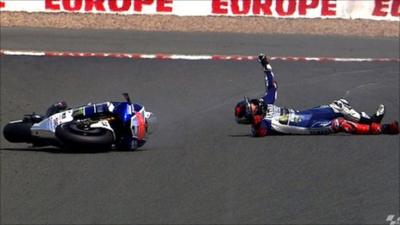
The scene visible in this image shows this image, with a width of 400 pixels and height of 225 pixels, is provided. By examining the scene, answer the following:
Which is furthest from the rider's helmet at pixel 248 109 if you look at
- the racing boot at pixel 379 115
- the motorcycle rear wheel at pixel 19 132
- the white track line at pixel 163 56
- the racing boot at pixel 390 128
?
the white track line at pixel 163 56

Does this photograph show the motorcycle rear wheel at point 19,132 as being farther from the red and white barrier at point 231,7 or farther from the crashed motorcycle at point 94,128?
the red and white barrier at point 231,7

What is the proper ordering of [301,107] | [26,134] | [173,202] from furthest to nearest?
[301,107], [26,134], [173,202]

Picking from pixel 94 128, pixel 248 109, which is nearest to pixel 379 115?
pixel 248 109

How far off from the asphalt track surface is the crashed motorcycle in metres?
0.13

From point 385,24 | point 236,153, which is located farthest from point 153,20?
point 236,153

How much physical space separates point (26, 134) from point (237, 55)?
7369 mm

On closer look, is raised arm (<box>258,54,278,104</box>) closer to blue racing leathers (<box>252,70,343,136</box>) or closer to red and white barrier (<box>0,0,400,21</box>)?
blue racing leathers (<box>252,70,343,136</box>)

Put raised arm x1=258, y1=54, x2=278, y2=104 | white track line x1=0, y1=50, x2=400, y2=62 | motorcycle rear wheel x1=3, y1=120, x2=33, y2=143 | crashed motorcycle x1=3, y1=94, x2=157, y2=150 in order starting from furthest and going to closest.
Result: white track line x1=0, y1=50, x2=400, y2=62 < motorcycle rear wheel x1=3, y1=120, x2=33, y2=143 < raised arm x1=258, y1=54, x2=278, y2=104 < crashed motorcycle x1=3, y1=94, x2=157, y2=150

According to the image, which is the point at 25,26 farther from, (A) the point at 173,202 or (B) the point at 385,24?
(A) the point at 173,202

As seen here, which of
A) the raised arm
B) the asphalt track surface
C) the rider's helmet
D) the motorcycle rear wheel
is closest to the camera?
the asphalt track surface

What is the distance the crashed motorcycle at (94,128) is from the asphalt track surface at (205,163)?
13 cm

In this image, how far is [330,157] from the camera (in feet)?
34.3

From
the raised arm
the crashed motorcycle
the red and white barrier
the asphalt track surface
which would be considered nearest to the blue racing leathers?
the raised arm

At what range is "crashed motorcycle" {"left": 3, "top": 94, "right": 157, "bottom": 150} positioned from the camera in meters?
10.9
